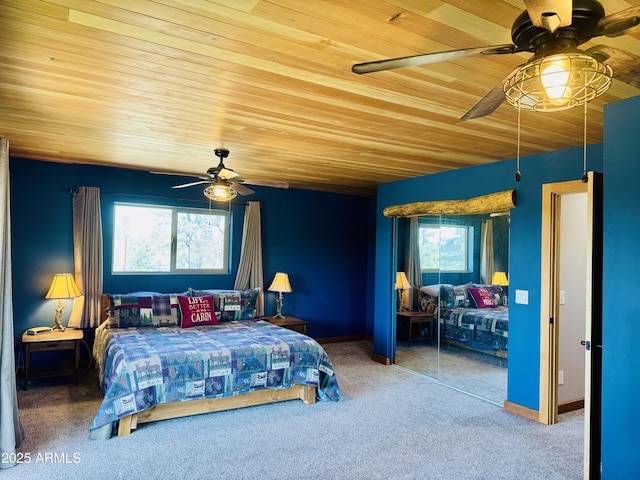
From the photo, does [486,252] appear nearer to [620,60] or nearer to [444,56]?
[620,60]

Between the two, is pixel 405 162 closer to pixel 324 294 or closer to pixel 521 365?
pixel 521 365

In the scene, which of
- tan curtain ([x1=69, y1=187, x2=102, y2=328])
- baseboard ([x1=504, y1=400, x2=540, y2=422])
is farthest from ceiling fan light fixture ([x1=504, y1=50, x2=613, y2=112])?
tan curtain ([x1=69, y1=187, x2=102, y2=328])

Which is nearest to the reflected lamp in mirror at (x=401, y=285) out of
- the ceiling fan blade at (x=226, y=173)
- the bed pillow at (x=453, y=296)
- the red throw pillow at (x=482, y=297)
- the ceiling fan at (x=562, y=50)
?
the bed pillow at (x=453, y=296)

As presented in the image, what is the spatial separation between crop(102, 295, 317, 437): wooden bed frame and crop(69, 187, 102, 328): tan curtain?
6.25ft

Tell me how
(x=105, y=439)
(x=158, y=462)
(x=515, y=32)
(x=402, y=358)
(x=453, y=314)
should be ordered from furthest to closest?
(x=402, y=358) → (x=453, y=314) → (x=105, y=439) → (x=158, y=462) → (x=515, y=32)

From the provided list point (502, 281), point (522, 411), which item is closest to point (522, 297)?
point (502, 281)

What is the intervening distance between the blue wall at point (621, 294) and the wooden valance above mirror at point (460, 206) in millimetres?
1607

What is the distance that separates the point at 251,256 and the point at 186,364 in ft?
Result: 8.62

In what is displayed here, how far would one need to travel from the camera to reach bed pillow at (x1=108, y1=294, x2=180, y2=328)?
475 cm

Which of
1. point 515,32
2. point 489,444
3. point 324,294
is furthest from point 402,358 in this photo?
point 515,32

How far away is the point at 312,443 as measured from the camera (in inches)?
130

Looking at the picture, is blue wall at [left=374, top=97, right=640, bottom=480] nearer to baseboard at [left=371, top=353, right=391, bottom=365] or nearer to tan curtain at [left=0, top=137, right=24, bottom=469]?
baseboard at [left=371, top=353, right=391, bottom=365]

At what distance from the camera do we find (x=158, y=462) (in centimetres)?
296

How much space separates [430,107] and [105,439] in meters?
3.28
